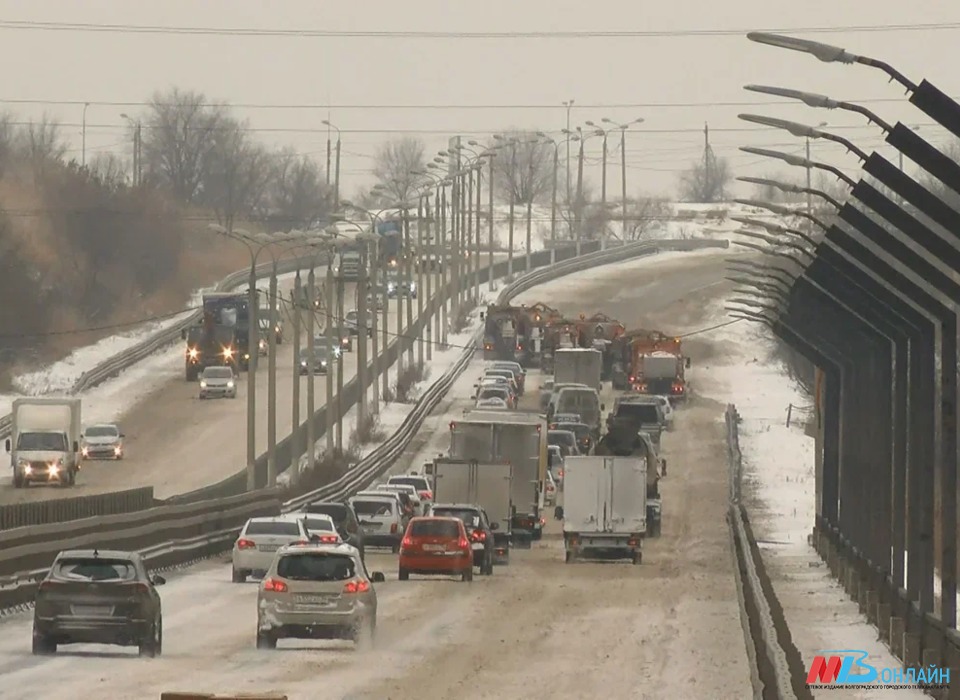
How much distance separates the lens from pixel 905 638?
29422mm

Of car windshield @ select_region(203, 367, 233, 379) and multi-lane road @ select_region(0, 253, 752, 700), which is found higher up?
car windshield @ select_region(203, 367, 233, 379)

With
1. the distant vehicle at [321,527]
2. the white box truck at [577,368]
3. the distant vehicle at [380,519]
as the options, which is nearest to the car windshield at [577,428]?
the white box truck at [577,368]

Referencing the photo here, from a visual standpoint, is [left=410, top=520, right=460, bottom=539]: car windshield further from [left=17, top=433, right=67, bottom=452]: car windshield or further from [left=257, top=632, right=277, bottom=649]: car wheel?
[left=17, top=433, right=67, bottom=452]: car windshield

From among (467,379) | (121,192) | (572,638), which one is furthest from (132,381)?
(572,638)

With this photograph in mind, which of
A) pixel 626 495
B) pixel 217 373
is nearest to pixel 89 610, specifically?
pixel 626 495

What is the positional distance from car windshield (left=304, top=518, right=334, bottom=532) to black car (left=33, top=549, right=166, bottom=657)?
58.2 feet

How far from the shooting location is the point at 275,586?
1177 inches

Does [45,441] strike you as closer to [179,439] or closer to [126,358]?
[179,439]

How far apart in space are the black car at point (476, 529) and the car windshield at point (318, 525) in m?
2.51

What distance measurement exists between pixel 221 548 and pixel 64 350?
2869 inches

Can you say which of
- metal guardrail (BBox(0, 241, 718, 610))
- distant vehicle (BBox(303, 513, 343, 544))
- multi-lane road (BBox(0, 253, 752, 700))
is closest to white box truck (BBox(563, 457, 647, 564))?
multi-lane road (BBox(0, 253, 752, 700))

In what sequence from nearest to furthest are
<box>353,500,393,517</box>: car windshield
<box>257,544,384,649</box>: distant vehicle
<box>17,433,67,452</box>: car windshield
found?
<box>257,544,384,649</box>: distant vehicle
<box>353,500,393,517</box>: car windshield
<box>17,433,67,452</box>: car windshield

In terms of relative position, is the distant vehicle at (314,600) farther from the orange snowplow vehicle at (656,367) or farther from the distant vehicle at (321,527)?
the orange snowplow vehicle at (656,367)
